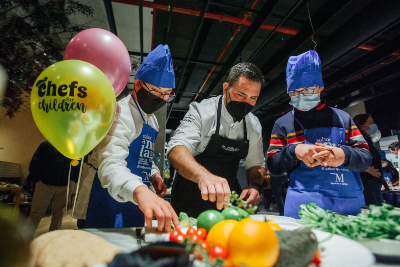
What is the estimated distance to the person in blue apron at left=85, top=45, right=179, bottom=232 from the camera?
938mm

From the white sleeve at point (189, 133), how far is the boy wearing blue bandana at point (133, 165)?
175 millimetres

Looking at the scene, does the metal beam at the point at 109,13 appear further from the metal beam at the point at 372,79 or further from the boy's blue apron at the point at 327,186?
the metal beam at the point at 372,79

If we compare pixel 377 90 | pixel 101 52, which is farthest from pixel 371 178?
pixel 377 90

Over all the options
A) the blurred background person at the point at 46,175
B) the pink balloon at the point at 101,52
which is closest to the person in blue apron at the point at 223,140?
the pink balloon at the point at 101,52

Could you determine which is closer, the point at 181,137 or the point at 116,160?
the point at 116,160

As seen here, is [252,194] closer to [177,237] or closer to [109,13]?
[177,237]

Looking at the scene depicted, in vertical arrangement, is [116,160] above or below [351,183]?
above

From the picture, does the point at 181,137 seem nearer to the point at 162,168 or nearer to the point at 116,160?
the point at 116,160

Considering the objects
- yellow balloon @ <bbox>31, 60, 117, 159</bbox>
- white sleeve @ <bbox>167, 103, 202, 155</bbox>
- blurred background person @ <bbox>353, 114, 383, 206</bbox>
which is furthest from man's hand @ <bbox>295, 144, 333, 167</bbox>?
blurred background person @ <bbox>353, 114, 383, 206</bbox>

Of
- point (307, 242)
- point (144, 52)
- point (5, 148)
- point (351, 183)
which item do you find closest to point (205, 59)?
point (144, 52)

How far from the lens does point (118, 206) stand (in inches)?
53.2

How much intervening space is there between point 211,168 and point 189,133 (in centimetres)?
34

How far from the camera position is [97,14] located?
4176 mm

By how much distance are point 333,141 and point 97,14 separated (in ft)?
15.3
